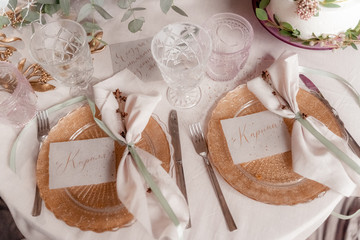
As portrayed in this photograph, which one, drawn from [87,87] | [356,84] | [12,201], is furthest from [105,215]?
[356,84]

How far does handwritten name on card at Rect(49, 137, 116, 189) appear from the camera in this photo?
2.31ft

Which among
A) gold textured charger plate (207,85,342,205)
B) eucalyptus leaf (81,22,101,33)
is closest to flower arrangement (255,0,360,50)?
gold textured charger plate (207,85,342,205)

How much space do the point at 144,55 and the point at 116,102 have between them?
0.19 m

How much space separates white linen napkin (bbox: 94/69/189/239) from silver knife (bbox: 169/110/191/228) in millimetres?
41

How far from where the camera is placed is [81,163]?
0.72 m

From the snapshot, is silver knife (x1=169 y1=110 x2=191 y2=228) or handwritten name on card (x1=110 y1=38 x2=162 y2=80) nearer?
silver knife (x1=169 y1=110 x2=191 y2=228)

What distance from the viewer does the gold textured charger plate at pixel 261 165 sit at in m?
0.68

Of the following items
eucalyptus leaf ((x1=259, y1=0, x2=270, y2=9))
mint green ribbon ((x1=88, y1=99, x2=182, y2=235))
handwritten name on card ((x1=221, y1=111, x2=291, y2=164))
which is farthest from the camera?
eucalyptus leaf ((x1=259, y1=0, x2=270, y2=9))

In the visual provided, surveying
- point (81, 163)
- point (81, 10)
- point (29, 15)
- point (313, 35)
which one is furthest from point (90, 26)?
point (313, 35)

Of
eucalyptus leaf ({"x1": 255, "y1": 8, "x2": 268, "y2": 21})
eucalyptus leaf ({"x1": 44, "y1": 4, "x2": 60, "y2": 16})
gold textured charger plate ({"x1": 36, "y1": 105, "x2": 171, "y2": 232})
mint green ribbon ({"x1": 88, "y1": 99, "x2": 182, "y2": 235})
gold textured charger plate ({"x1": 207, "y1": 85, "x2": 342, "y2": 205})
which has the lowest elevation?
gold textured charger plate ({"x1": 36, "y1": 105, "x2": 171, "y2": 232})

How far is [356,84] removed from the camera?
83cm

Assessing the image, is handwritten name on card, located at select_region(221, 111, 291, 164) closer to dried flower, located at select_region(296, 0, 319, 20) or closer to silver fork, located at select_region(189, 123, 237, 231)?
silver fork, located at select_region(189, 123, 237, 231)

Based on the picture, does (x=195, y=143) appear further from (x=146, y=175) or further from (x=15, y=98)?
(x=15, y=98)

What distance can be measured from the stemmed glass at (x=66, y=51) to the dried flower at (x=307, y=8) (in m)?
0.51
